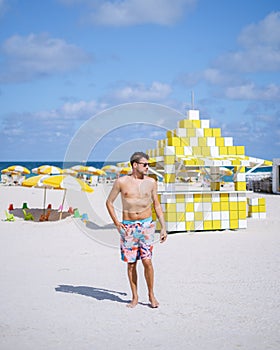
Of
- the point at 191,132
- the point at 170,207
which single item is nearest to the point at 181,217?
the point at 170,207

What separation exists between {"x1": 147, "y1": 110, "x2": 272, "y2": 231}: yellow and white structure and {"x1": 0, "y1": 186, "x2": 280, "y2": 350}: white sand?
4.02 feet

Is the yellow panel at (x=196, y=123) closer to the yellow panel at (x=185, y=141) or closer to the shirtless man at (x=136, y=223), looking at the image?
the yellow panel at (x=185, y=141)

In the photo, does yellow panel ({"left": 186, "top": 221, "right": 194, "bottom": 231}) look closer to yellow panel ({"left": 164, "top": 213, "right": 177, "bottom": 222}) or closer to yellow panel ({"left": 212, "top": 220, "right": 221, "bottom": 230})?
yellow panel ({"left": 164, "top": 213, "right": 177, "bottom": 222})

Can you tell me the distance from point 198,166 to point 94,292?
19.2 ft

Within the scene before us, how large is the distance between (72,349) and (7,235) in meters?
7.74

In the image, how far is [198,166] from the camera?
36.7ft

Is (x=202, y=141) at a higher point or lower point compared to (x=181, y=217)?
higher

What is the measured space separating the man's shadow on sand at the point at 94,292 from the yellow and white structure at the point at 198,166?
5.07m

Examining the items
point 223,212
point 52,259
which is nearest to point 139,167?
point 52,259

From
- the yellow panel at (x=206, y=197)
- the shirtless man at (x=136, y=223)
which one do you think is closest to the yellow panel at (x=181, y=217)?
the yellow panel at (x=206, y=197)

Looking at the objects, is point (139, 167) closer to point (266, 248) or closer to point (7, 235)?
point (266, 248)

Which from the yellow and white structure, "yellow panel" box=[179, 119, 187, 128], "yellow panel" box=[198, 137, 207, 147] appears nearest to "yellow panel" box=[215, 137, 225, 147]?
the yellow and white structure

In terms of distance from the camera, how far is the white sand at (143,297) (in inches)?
165

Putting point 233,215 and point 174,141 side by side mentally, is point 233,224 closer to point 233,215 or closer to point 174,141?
point 233,215
